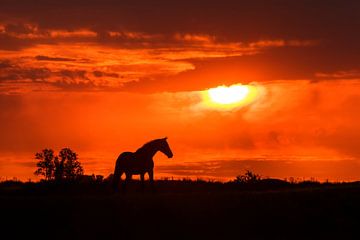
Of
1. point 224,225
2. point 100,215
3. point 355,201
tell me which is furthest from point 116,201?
point 355,201

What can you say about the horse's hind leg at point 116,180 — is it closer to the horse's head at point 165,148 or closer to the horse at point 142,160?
the horse at point 142,160

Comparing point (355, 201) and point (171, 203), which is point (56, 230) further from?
point (355, 201)

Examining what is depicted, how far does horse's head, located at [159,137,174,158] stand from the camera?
37250 millimetres

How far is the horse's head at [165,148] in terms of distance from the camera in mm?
37250

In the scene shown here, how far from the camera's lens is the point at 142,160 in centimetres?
3647

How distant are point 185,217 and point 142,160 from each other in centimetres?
624

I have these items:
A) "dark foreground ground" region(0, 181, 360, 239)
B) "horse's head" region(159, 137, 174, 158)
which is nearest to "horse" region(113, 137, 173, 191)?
"horse's head" region(159, 137, 174, 158)

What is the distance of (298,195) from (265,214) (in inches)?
105

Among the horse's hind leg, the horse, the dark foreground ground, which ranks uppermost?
the horse

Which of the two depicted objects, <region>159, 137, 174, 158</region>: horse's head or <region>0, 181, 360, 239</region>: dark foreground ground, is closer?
<region>0, 181, 360, 239</region>: dark foreground ground

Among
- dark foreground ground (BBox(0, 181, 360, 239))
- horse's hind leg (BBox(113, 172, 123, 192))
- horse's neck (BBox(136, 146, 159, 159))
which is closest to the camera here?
dark foreground ground (BBox(0, 181, 360, 239))

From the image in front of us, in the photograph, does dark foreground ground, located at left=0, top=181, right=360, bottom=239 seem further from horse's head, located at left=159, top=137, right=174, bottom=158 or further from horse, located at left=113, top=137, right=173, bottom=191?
horse's head, located at left=159, top=137, right=174, bottom=158

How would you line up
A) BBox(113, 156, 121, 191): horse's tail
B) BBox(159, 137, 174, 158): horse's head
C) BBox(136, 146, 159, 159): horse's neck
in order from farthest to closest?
BBox(113, 156, 121, 191): horse's tail
BBox(159, 137, 174, 158): horse's head
BBox(136, 146, 159, 159): horse's neck

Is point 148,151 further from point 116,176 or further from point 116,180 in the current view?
point 116,180
